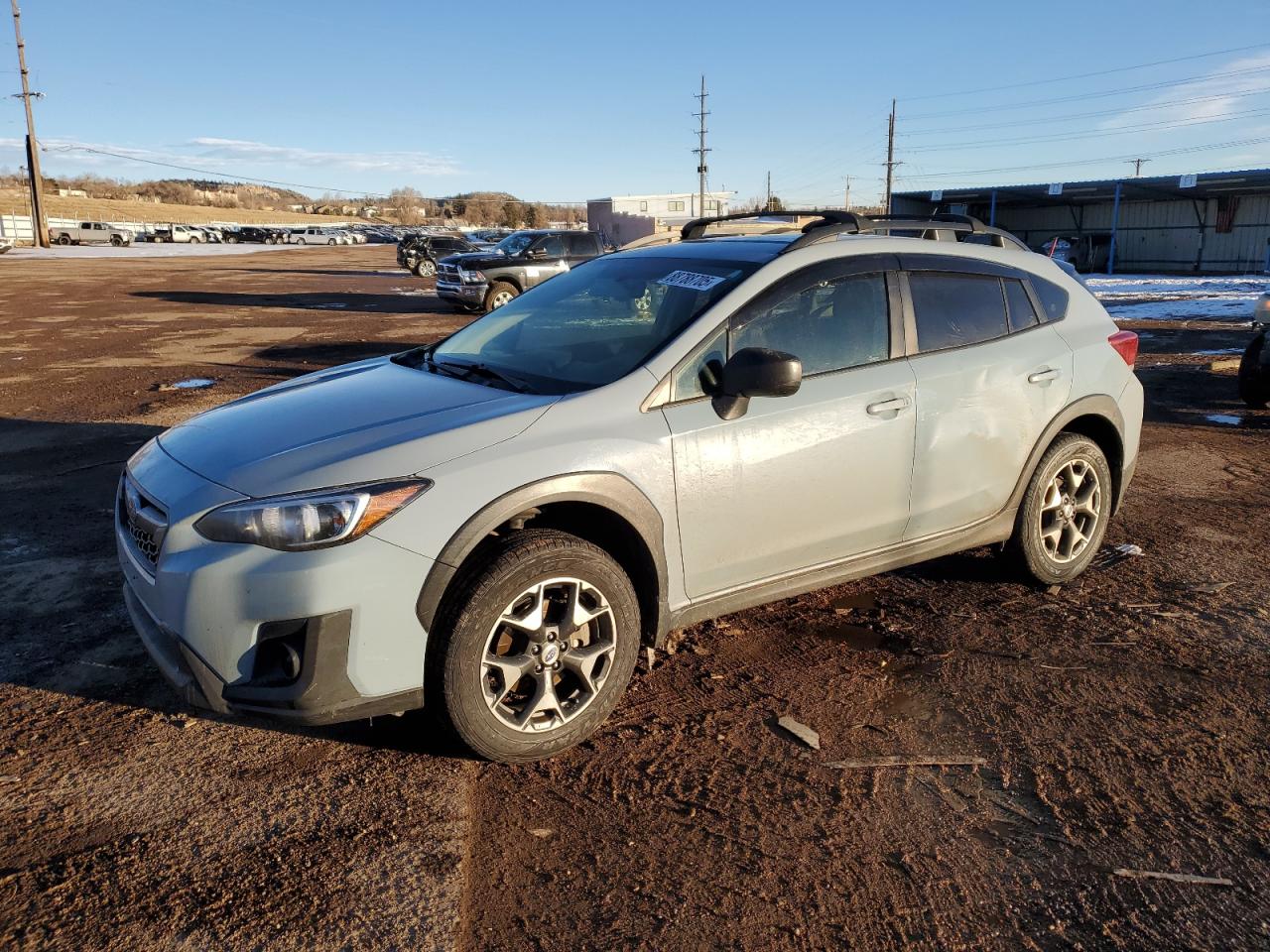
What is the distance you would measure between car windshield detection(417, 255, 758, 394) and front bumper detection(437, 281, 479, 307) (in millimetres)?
14403

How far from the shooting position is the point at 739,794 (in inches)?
122

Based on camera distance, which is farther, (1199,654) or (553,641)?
(1199,654)

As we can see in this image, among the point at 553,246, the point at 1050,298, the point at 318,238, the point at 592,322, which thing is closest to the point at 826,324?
the point at 592,322

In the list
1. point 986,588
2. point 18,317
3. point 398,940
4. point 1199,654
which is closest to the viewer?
point 398,940

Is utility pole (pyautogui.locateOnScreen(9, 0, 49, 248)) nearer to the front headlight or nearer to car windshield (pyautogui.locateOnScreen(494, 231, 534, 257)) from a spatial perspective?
car windshield (pyautogui.locateOnScreen(494, 231, 534, 257))

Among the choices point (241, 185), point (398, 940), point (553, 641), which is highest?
point (241, 185)

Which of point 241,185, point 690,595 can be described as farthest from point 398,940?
point 241,185

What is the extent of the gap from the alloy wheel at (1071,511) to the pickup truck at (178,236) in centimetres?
8047

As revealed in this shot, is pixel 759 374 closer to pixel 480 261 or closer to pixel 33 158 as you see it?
pixel 480 261

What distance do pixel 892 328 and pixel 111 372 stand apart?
422 inches

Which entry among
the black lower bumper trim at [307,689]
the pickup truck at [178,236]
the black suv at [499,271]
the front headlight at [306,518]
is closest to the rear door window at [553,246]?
the black suv at [499,271]

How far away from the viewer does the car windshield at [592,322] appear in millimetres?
3715

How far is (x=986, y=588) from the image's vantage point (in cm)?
491

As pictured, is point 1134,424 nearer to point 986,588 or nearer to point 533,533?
point 986,588
